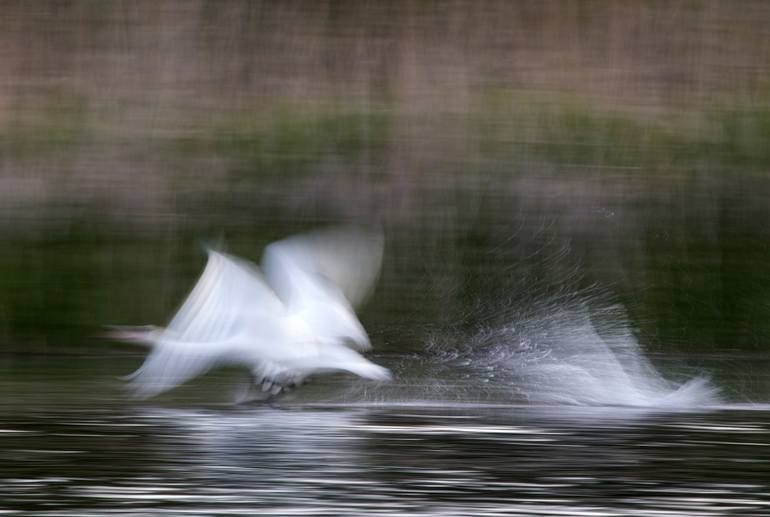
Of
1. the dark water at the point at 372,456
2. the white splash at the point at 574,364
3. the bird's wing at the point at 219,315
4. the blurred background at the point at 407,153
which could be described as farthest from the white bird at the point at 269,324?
the blurred background at the point at 407,153

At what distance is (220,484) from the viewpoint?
10.6 m

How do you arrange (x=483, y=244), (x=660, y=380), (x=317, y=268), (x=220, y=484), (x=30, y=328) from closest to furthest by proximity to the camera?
(x=220, y=484) < (x=317, y=268) < (x=660, y=380) < (x=30, y=328) < (x=483, y=244)

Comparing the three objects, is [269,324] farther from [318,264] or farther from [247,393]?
[247,393]

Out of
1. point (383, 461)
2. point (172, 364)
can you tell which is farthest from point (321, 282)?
point (383, 461)

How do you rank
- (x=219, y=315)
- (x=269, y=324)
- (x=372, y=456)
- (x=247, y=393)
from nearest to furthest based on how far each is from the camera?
(x=372, y=456), (x=269, y=324), (x=219, y=315), (x=247, y=393)

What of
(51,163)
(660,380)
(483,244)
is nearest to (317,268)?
(660,380)

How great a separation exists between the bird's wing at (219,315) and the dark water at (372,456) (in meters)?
0.39

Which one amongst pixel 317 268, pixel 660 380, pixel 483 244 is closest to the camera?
pixel 317 268

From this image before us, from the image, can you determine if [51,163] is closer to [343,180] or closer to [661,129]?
[343,180]

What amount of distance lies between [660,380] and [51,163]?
9650 millimetres

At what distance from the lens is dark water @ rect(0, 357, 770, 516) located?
10.1 m

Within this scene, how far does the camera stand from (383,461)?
37.8 feet

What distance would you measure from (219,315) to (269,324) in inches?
13.8

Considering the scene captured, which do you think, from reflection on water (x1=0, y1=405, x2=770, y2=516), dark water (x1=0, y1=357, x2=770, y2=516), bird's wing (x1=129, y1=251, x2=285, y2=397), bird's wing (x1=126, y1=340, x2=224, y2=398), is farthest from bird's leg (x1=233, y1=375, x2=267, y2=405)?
reflection on water (x1=0, y1=405, x2=770, y2=516)
